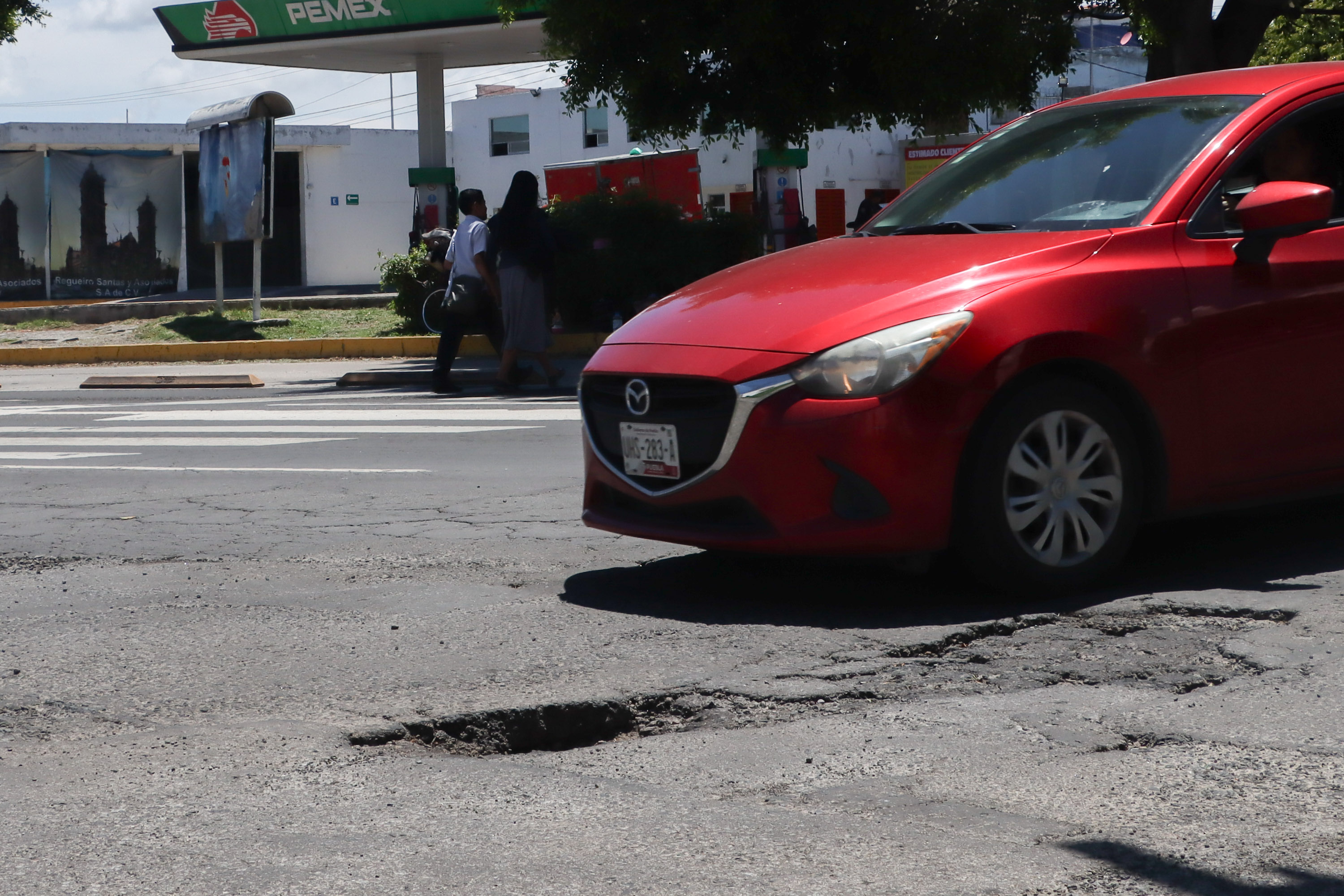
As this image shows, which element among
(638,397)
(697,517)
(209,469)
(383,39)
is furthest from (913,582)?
(383,39)

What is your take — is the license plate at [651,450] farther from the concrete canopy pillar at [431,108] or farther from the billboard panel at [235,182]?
the concrete canopy pillar at [431,108]

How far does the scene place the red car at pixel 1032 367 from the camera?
4.40 meters

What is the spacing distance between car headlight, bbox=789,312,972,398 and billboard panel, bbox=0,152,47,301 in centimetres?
3318

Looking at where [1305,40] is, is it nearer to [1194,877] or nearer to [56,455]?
[56,455]

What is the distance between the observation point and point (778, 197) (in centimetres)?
1942

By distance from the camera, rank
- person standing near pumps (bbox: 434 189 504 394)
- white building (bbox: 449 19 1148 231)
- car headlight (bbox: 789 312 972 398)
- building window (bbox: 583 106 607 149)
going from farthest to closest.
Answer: building window (bbox: 583 106 607 149) → white building (bbox: 449 19 1148 231) → person standing near pumps (bbox: 434 189 504 394) → car headlight (bbox: 789 312 972 398)

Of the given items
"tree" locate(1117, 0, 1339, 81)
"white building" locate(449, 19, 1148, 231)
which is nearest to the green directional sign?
"tree" locate(1117, 0, 1339, 81)

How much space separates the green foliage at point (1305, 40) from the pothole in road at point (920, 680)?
1954 centimetres

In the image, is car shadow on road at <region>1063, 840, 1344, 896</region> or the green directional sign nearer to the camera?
car shadow on road at <region>1063, 840, 1344, 896</region>

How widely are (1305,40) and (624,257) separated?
18.2 metres

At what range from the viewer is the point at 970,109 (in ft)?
51.8

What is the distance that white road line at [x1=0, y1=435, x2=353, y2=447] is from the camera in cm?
962

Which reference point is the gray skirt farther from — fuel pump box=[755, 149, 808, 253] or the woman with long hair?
fuel pump box=[755, 149, 808, 253]

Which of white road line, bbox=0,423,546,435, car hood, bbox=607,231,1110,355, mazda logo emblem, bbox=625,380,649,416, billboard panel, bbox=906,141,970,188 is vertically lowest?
white road line, bbox=0,423,546,435
